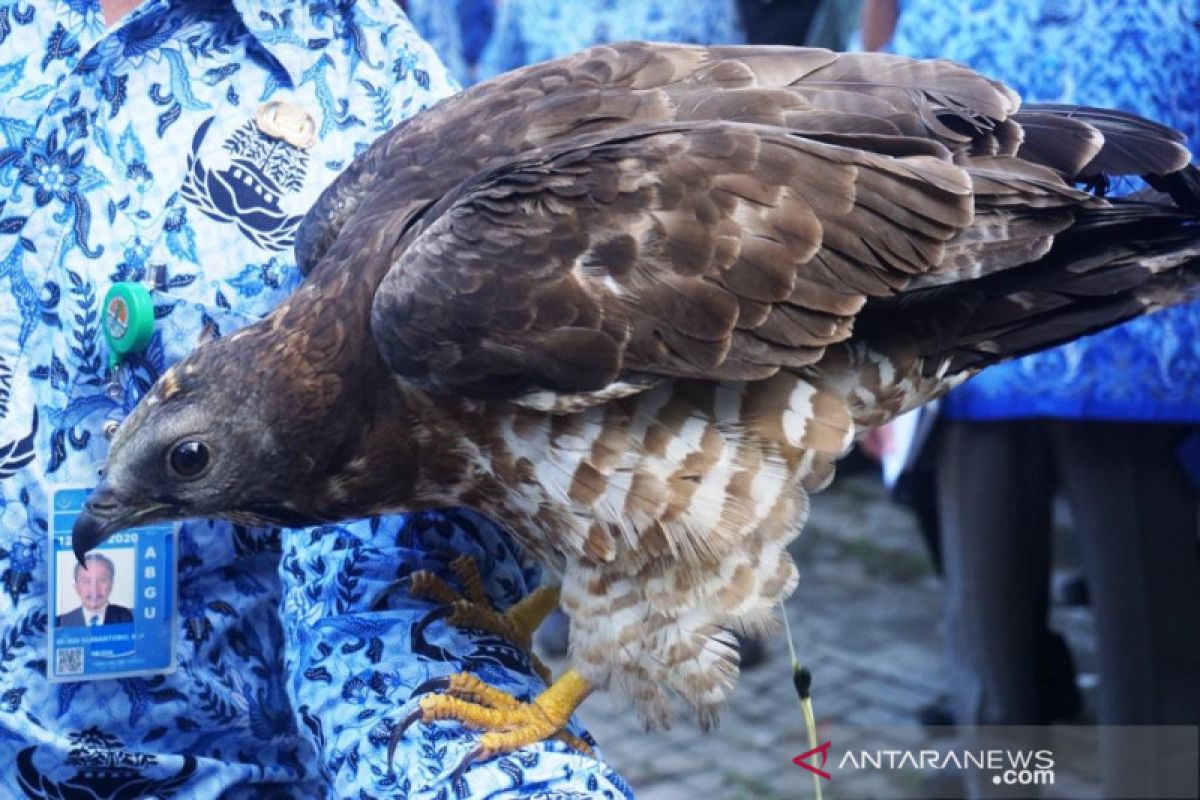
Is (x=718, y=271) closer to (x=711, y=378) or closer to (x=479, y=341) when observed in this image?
(x=711, y=378)

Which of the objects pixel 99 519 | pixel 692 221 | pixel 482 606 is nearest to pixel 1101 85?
pixel 692 221

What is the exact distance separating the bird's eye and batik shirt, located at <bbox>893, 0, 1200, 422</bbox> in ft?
6.86

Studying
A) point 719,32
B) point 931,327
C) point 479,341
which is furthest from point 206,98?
point 719,32

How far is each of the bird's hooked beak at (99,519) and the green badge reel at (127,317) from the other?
0.22 m

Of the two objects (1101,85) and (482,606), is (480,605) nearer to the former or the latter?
(482,606)

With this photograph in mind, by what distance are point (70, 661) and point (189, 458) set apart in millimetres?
364

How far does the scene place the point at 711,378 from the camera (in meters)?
2.30

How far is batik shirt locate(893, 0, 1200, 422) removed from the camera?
3.35 meters

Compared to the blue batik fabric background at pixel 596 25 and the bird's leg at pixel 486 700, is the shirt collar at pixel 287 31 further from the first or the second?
the blue batik fabric background at pixel 596 25

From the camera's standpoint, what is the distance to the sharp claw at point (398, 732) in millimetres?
1979

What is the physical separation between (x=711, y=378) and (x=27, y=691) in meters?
1.17

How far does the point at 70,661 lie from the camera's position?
2129 mm

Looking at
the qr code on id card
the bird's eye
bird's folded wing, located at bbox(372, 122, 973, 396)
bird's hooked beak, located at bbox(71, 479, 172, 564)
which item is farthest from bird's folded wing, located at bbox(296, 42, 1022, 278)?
the qr code on id card

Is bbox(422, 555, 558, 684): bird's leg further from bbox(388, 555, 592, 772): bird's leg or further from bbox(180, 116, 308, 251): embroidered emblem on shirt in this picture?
bbox(180, 116, 308, 251): embroidered emblem on shirt
